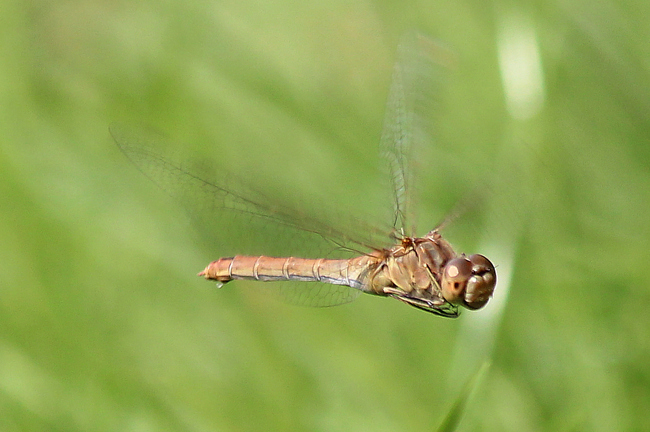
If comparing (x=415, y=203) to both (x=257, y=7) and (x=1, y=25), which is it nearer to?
(x=257, y=7)

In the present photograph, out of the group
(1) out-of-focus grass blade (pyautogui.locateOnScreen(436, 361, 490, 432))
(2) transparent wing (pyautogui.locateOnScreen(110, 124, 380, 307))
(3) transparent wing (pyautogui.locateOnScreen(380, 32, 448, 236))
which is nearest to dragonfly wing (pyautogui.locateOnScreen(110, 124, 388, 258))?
(2) transparent wing (pyautogui.locateOnScreen(110, 124, 380, 307))

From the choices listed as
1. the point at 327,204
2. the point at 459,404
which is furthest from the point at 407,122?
the point at 459,404

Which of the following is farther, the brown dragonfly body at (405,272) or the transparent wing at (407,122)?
the transparent wing at (407,122)

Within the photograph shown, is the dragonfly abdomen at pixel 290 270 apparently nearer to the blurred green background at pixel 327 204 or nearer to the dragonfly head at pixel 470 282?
the blurred green background at pixel 327 204

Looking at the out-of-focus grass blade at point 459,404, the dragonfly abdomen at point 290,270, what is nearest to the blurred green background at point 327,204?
the out-of-focus grass blade at point 459,404

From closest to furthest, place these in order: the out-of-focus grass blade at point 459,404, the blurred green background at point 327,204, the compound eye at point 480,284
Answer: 1. the out-of-focus grass blade at point 459,404
2. the compound eye at point 480,284
3. the blurred green background at point 327,204

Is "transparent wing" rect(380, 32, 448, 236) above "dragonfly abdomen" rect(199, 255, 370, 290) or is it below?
above

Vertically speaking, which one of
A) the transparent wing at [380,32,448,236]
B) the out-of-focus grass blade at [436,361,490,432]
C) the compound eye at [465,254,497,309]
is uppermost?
the transparent wing at [380,32,448,236]

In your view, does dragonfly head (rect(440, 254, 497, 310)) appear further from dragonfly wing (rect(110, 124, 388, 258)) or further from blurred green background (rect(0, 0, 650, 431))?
dragonfly wing (rect(110, 124, 388, 258))
